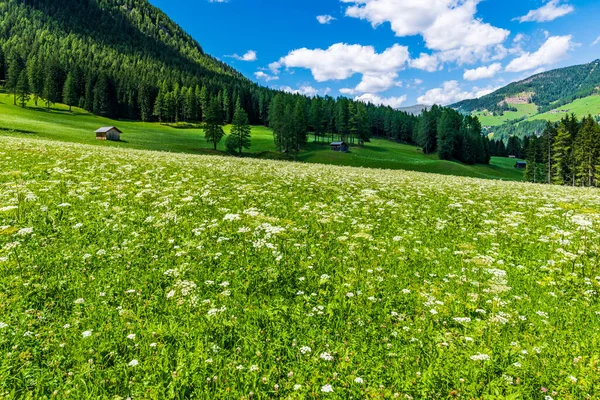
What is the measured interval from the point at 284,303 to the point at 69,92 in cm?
16444

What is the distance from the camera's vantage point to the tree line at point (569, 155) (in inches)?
2719

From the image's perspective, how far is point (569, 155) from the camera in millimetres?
78312

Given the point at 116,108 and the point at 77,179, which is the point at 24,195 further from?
the point at 116,108

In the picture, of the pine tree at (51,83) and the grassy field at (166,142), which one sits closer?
the grassy field at (166,142)

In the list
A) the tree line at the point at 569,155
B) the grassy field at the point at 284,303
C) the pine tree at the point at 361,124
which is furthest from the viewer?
the pine tree at the point at 361,124

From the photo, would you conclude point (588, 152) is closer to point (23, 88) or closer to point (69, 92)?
point (23, 88)

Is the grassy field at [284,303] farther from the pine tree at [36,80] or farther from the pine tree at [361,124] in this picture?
the pine tree at [36,80]

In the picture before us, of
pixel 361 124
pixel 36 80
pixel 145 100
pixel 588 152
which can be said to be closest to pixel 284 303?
pixel 588 152

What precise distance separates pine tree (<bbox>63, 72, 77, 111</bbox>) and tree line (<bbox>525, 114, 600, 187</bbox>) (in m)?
174

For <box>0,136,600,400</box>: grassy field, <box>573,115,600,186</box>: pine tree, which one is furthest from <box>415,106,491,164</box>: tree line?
<box>0,136,600,400</box>: grassy field

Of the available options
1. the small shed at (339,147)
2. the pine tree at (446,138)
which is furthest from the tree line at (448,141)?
the small shed at (339,147)

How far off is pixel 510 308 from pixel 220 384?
6.43 metres

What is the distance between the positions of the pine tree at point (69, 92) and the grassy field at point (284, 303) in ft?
498

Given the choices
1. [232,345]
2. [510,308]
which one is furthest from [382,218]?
[232,345]
